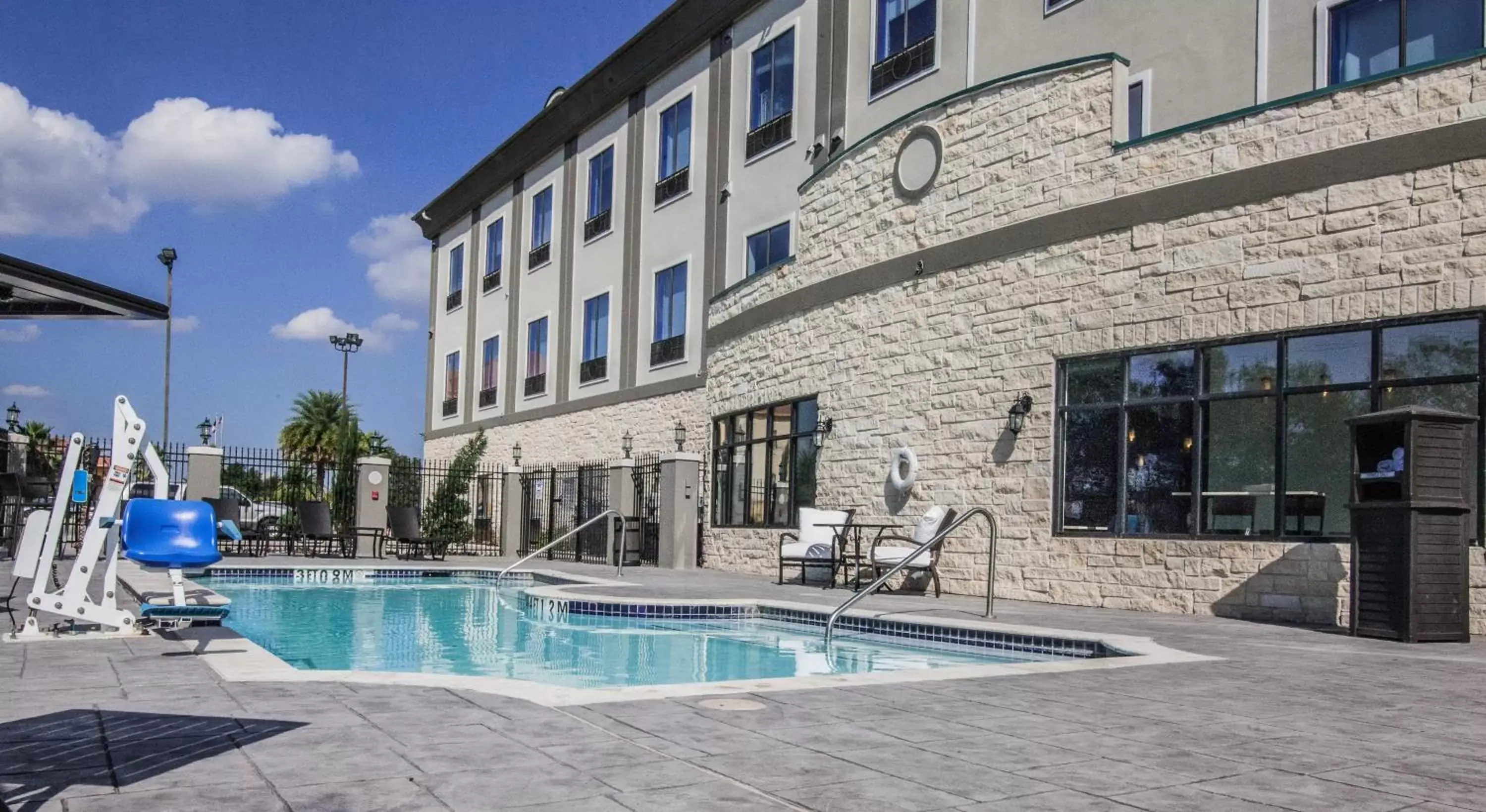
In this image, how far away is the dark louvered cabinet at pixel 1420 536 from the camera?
7992mm

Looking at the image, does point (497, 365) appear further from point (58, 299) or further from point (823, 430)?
point (58, 299)

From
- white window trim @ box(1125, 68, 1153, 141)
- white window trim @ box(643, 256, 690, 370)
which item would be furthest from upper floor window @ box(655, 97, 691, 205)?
white window trim @ box(1125, 68, 1153, 141)

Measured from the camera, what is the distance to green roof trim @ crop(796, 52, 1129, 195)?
11531 millimetres

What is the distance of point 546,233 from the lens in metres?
28.3

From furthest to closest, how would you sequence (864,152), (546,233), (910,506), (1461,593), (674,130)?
(546,233) → (674,130) → (864,152) → (910,506) → (1461,593)

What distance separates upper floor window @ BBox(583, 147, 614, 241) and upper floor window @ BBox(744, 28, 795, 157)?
5691 mm

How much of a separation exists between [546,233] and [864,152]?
15051mm

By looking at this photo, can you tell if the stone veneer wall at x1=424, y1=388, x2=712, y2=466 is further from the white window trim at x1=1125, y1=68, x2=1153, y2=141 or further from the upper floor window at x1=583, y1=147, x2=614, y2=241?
the white window trim at x1=1125, y1=68, x2=1153, y2=141

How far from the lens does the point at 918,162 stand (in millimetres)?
13727

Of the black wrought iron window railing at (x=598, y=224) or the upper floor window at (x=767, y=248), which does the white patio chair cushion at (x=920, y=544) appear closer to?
the upper floor window at (x=767, y=248)

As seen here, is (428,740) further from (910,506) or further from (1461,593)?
(910,506)

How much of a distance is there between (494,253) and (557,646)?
23.6 metres

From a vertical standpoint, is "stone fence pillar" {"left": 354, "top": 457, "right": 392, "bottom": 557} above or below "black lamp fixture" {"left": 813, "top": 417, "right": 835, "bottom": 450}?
below

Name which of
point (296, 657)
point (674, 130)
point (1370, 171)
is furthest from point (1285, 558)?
point (674, 130)
